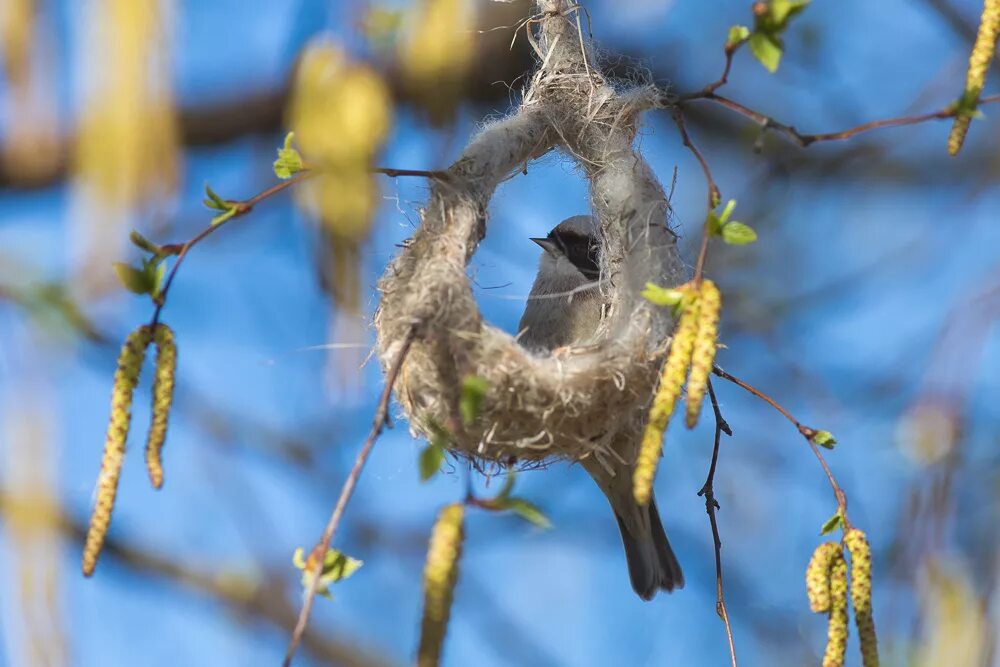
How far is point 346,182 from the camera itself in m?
2.54

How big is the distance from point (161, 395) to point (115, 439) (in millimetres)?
100

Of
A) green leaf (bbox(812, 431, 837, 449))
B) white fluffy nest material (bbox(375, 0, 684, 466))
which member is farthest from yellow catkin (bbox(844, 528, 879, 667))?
white fluffy nest material (bbox(375, 0, 684, 466))

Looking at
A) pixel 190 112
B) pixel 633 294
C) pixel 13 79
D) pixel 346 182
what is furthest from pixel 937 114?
pixel 190 112

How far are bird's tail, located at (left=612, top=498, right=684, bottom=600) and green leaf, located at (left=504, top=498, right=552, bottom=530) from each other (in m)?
1.81

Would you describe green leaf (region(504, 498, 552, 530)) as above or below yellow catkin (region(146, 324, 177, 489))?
above

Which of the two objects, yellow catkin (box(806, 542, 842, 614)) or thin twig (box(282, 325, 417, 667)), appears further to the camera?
yellow catkin (box(806, 542, 842, 614))

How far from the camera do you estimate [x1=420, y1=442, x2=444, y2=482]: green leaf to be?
1675 mm

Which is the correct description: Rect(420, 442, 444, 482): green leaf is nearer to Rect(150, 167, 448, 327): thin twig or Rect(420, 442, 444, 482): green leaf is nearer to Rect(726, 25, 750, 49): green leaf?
Rect(150, 167, 448, 327): thin twig

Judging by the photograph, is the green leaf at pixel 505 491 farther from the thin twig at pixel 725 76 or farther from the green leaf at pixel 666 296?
the thin twig at pixel 725 76

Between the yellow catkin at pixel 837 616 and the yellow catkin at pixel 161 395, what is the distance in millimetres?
1087

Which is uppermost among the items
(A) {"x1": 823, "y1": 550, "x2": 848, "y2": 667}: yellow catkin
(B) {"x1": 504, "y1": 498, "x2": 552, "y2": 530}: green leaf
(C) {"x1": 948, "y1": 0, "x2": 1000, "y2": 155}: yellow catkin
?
(C) {"x1": 948, "y1": 0, "x2": 1000, "y2": 155}: yellow catkin

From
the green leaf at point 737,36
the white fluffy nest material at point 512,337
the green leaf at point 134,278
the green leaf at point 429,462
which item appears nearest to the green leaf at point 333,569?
the green leaf at point 429,462

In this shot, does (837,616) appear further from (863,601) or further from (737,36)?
(737,36)

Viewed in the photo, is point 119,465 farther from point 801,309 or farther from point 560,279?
point 801,309
